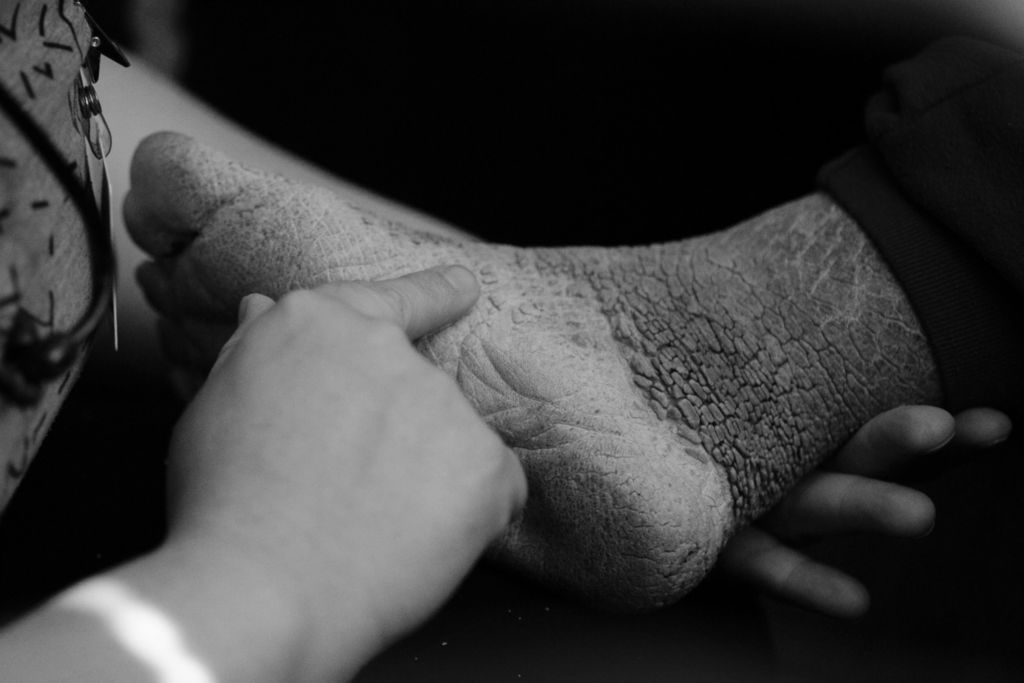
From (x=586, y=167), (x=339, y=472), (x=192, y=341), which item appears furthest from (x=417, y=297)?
(x=586, y=167)

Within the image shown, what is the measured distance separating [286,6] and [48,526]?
71cm

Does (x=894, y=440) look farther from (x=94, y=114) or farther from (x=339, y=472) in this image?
(x=94, y=114)

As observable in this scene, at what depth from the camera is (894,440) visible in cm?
72

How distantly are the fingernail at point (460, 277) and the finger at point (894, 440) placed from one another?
339 millimetres

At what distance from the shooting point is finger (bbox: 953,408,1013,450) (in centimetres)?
73

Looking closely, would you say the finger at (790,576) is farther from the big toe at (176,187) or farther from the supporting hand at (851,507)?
the big toe at (176,187)

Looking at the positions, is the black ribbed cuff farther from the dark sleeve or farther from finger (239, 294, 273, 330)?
finger (239, 294, 273, 330)

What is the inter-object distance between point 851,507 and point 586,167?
0.54 meters

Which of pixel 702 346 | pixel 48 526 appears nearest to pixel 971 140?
pixel 702 346

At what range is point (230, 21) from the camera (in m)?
1.16

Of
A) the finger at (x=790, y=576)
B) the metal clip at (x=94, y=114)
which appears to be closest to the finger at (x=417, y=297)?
the metal clip at (x=94, y=114)

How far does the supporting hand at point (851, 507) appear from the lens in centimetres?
70

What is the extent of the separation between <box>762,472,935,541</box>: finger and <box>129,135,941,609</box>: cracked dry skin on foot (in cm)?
3

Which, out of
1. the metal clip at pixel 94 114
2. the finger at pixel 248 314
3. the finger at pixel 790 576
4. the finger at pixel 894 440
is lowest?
the finger at pixel 790 576
